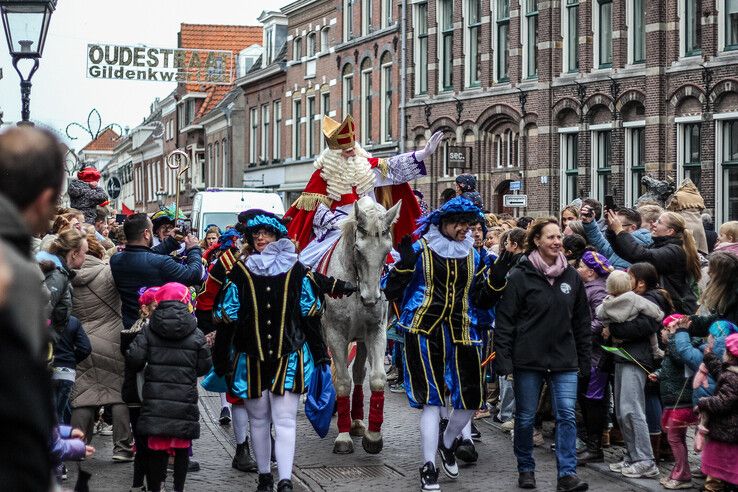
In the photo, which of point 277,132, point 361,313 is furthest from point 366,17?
point 361,313

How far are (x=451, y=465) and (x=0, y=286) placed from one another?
22.1 ft

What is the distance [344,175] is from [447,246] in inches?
114

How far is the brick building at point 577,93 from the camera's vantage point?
2378cm

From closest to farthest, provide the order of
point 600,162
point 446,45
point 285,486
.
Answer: point 285,486 → point 600,162 → point 446,45

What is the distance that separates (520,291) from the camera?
26.9 feet

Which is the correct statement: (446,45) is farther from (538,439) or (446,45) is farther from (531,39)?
(538,439)

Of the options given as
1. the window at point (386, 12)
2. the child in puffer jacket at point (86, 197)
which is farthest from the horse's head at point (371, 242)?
the window at point (386, 12)

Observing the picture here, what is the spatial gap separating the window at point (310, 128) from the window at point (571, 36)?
18446 mm

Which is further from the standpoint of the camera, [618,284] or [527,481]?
[618,284]

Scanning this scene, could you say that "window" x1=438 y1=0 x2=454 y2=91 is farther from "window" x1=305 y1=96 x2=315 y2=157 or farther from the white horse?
the white horse

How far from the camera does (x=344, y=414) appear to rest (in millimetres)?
9742

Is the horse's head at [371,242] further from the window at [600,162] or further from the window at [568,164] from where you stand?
the window at [568,164]

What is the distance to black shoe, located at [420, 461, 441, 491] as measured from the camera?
801 cm

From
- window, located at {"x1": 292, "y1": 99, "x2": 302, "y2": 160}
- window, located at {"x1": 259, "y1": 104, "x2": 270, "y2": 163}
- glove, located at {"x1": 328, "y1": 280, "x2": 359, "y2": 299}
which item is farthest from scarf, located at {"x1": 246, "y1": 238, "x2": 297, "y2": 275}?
window, located at {"x1": 259, "y1": 104, "x2": 270, "y2": 163}
